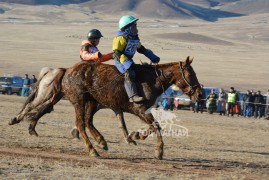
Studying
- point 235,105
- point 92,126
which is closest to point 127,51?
point 92,126

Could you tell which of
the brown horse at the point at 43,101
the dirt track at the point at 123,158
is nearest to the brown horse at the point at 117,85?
the dirt track at the point at 123,158

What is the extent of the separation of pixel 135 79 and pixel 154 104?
61cm

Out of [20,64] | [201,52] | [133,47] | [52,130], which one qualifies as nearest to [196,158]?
[133,47]

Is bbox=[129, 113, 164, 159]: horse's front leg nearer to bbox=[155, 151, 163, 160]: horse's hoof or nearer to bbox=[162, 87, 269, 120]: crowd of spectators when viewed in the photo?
bbox=[155, 151, 163, 160]: horse's hoof

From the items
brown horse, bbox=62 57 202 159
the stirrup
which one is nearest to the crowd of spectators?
brown horse, bbox=62 57 202 159

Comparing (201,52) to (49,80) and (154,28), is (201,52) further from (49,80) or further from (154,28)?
(49,80)

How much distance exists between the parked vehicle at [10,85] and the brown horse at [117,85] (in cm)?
3102

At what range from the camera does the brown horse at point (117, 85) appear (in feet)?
40.3

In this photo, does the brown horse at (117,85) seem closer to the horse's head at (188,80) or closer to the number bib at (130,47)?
the horse's head at (188,80)

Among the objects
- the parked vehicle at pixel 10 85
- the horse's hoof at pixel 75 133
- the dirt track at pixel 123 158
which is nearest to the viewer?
the dirt track at pixel 123 158

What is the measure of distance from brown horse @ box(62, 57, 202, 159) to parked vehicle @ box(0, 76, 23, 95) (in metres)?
31.0

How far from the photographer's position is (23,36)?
12762cm

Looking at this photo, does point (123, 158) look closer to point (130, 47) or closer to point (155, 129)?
point (155, 129)

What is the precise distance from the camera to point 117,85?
40.5 feet
